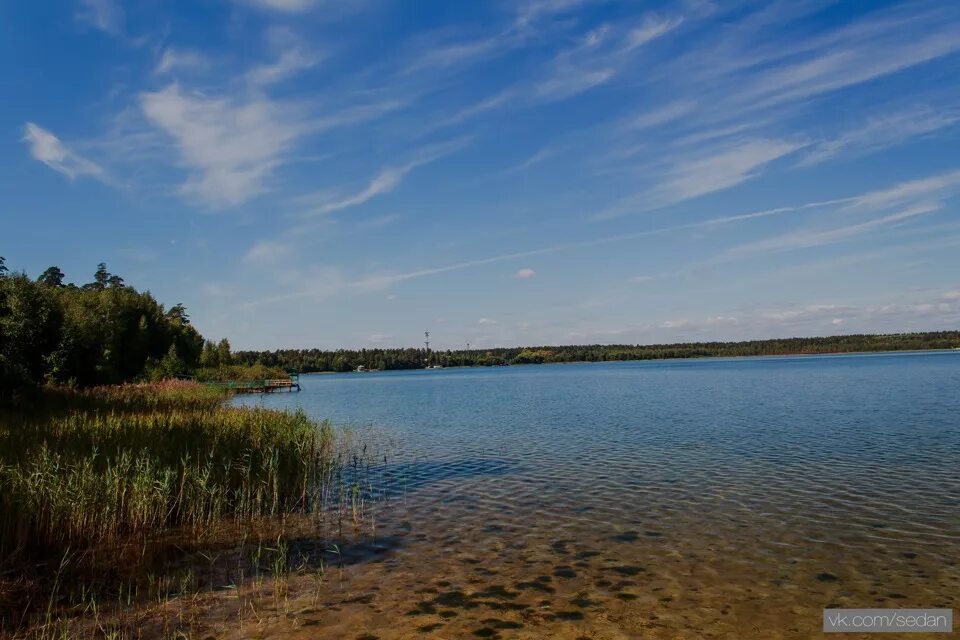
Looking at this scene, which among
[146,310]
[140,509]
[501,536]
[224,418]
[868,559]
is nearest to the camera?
[868,559]

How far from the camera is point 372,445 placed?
24.2 m

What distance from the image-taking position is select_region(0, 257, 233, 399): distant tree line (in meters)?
24.9

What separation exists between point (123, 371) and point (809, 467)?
57.6 meters

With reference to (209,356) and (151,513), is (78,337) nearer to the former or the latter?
(151,513)

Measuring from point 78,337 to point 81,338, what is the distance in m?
1.09

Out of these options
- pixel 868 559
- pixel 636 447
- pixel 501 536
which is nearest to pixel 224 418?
pixel 501 536

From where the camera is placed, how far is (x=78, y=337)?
34594mm

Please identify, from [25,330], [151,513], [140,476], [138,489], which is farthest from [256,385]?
[138,489]

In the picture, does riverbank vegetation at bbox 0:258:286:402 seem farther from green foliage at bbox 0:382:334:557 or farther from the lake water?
the lake water

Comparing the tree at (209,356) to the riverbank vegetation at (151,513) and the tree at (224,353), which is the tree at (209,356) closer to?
the tree at (224,353)

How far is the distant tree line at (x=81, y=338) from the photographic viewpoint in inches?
979

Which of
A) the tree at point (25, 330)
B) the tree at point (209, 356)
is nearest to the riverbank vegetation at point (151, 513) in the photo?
the tree at point (25, 330)

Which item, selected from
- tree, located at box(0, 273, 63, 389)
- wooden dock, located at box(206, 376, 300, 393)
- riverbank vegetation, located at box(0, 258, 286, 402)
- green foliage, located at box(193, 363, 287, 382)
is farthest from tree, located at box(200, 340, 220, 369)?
tree, located at box(0, 273, 63, 389)

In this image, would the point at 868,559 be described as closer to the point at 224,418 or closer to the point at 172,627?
the point at 172,627
